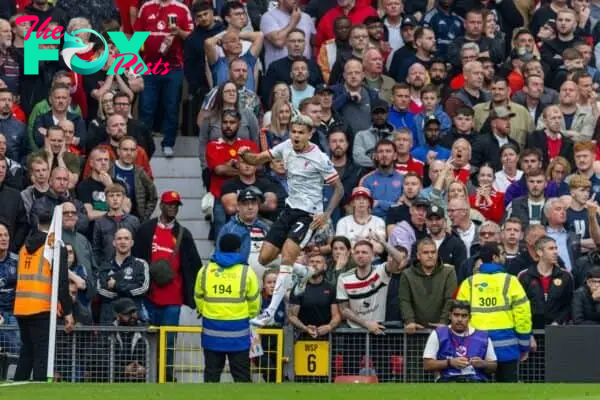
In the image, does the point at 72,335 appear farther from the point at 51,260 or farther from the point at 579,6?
the point at 579,6

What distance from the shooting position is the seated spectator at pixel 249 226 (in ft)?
79.9

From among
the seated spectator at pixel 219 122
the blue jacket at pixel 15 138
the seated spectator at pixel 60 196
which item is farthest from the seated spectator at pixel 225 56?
the seated spectator at pixel 60 196

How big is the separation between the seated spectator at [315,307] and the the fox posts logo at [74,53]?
592 centimetres

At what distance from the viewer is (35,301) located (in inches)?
862

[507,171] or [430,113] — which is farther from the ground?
[430,113]

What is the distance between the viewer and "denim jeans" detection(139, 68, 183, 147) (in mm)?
27828

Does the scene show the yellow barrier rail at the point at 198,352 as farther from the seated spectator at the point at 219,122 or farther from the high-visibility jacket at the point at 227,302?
the seated spectator at the point at 219,122

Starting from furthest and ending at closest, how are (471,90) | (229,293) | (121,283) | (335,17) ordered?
(335,17), (471,90), (121,283), (229,293)

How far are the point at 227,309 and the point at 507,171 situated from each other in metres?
5.41

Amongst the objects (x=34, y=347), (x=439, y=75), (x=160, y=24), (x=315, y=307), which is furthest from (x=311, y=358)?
(x=160, y=24)

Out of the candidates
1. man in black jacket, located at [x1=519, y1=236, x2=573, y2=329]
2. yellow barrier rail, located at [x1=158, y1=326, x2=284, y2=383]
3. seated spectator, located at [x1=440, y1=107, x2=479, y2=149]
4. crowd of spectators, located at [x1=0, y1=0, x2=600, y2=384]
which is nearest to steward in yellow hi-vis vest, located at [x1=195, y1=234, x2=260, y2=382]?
yellow barrier rail, located at [x1=158, y1=326, x2=284, y2=383]

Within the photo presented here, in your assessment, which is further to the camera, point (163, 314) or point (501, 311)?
point (163, 314)

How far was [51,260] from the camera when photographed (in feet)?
71.0

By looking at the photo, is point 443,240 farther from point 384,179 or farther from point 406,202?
point 384,179
